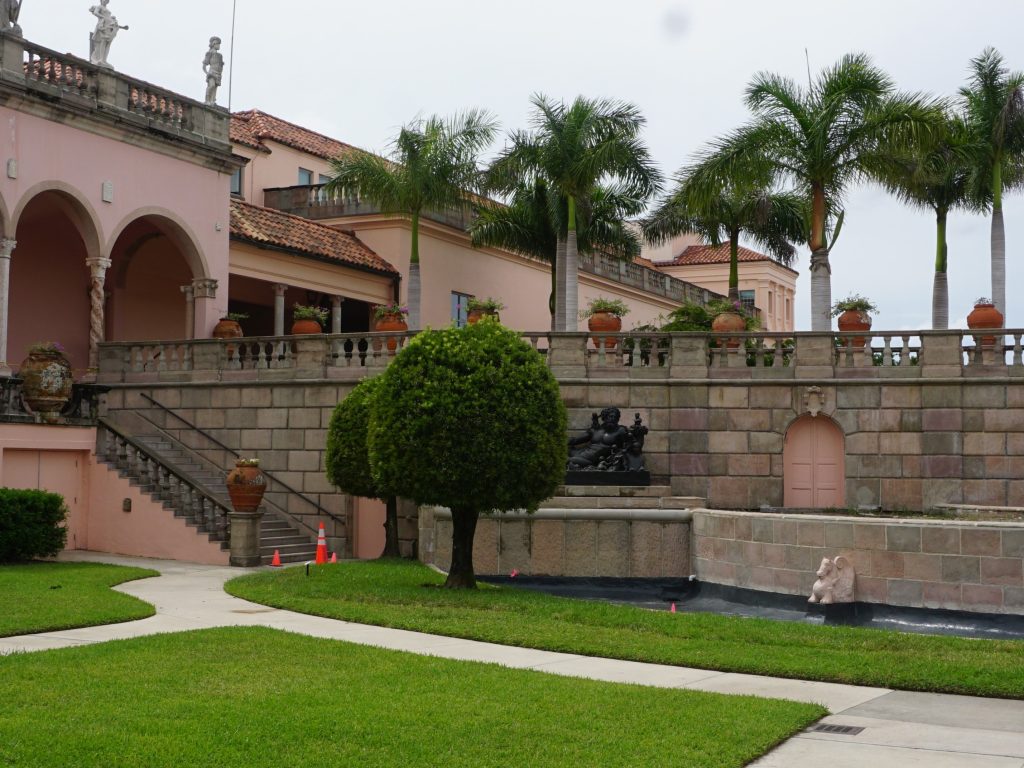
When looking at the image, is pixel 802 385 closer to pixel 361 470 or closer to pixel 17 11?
pixel 361 470

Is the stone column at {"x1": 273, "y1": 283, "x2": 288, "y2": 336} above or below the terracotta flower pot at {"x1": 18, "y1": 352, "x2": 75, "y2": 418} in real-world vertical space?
above

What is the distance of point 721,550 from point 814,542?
2100 mm

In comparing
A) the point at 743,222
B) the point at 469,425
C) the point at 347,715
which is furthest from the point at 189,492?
the point at 743,222

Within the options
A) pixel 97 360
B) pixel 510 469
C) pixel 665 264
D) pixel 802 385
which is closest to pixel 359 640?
pixel 510 469

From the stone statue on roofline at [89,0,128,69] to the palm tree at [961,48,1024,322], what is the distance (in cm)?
1984

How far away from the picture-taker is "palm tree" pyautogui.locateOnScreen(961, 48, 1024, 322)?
92.5ft

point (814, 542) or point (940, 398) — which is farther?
point (940, 398)

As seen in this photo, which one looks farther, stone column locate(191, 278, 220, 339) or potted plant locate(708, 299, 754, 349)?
stone column locate(191, 278, 220, 339)

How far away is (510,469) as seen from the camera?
51.5ft

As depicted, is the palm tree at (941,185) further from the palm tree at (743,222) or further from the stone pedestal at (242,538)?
the stone pedestal at (242,538)

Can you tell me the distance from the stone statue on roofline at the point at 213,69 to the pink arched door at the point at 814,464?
49.5 feet

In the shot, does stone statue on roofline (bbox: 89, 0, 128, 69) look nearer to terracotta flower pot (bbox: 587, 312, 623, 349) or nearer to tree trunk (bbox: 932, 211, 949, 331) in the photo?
terracotta flower pot (bbox: 587, 312, 623, 349)

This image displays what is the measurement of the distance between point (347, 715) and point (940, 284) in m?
29.0

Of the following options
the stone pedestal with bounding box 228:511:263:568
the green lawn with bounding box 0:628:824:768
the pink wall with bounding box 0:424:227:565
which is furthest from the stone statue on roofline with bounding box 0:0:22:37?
the green lawn with bounding box 0:628:824:768
